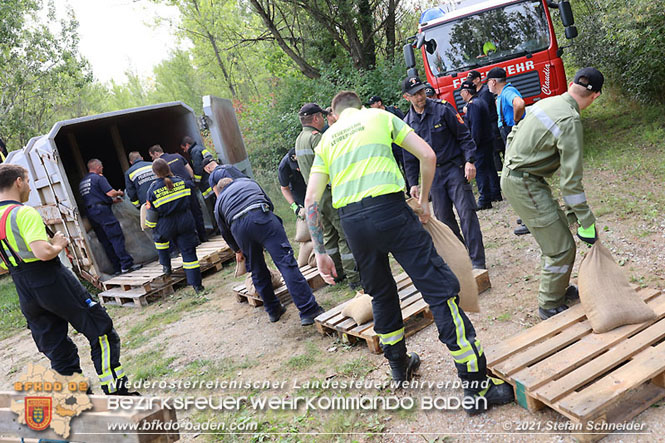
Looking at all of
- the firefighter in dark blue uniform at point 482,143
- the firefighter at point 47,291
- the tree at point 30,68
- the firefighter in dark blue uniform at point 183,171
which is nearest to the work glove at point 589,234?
the firefighter at point 47,291

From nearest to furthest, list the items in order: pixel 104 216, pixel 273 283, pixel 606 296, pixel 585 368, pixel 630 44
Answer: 1. pixel 585 368
2. pixel 606 296
3. pixel 273 283
4. pixel 104 216
5. pixel 630 44

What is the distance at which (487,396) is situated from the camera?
2.86m

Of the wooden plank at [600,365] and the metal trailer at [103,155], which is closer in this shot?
the wooden plank at [600,365]

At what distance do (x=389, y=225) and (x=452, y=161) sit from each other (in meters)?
2.16

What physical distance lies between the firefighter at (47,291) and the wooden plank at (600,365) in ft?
10.1

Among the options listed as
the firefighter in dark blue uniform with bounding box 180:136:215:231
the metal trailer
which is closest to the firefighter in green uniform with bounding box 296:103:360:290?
the firefighter in dark blue uniform with bounding box 180:136:215:231

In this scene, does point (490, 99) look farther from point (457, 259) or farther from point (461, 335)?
point (461, 335)

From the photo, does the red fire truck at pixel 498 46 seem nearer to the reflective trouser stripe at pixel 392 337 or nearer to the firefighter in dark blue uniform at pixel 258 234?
the firefighter in dark blue uniform at pixel 258 234

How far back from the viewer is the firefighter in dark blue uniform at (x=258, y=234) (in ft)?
15.3

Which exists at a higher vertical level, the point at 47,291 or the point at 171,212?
the point at 171,212

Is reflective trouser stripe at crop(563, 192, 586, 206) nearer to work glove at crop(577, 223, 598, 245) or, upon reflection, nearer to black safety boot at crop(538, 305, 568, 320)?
work glove at crop(577, 223, 598, 245)

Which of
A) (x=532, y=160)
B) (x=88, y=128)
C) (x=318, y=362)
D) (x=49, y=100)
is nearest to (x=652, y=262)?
(x=532, y=160)

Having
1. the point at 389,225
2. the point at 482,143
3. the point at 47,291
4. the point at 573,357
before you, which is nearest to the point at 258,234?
the point at 47,291

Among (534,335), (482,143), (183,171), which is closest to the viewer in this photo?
(534,335)
